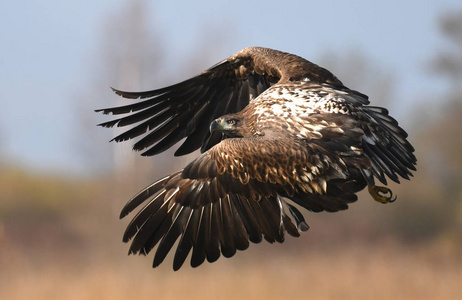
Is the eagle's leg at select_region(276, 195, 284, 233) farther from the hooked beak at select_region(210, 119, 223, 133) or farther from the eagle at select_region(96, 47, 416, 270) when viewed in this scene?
the hooked beak at select_region(210, 119, 223, 133)

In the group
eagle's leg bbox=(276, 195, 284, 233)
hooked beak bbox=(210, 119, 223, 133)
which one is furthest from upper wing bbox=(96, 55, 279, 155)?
eagle's leg bbox=(276, 195, 284, 233)

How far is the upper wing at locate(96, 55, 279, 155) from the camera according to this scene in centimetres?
746

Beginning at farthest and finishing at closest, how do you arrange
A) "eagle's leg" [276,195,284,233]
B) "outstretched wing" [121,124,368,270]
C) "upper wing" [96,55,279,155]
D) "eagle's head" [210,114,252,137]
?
"upper wing" [96,55,279,155] < "eagle's head" [210,114,252,137] < "eagle's leg" [276,195,284,233] < "outstretched wing" [121,124,368,270]

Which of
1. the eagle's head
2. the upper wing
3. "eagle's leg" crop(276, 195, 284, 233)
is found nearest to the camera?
"eagle's leg" crop(276, 195, 284, 233)

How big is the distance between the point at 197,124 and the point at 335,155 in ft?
6.63

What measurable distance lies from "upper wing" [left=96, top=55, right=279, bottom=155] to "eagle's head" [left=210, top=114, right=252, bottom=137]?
2.37ft

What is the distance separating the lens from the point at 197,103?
7.84 metres

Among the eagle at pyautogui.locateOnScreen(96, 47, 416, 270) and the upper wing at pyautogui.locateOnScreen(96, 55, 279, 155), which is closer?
the eagle at pyautogui.locateOnScreen(96, 47, 416, 270)

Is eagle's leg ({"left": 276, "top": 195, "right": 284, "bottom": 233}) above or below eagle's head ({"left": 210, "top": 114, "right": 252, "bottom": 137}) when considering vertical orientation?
below

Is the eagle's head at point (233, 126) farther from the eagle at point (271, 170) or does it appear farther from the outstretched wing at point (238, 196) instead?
the outstretched wing at point (238, 196)

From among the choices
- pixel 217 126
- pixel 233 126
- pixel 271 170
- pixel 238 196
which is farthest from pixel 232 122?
pixel 271 170

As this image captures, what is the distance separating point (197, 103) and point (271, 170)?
194cm

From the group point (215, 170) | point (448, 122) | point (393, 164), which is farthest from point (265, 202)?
point (448, 122)

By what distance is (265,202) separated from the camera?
20.6 ft
